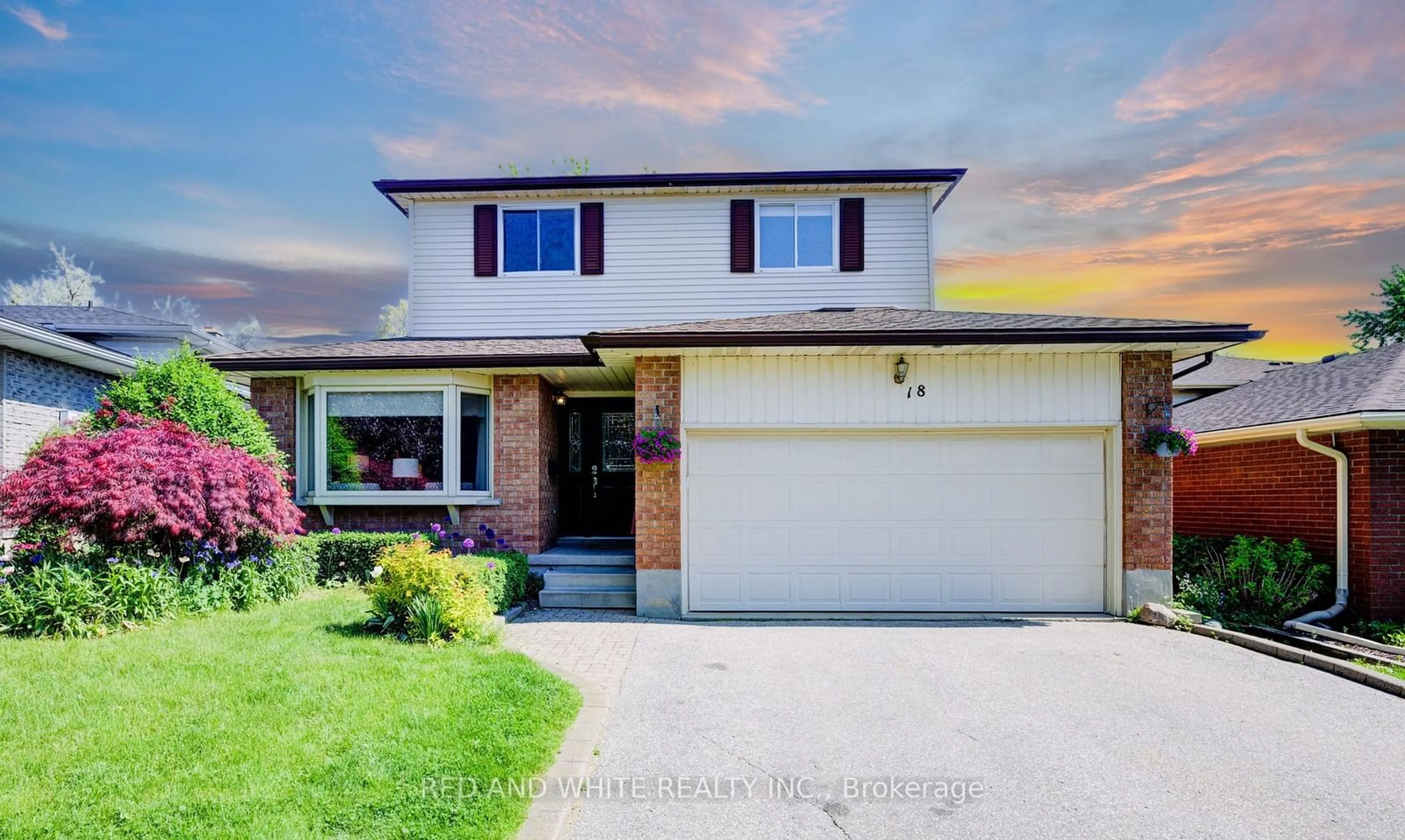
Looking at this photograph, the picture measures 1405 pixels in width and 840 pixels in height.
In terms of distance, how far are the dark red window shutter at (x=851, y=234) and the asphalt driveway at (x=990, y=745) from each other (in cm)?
674

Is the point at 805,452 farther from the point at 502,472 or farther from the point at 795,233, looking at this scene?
the point at 795,233

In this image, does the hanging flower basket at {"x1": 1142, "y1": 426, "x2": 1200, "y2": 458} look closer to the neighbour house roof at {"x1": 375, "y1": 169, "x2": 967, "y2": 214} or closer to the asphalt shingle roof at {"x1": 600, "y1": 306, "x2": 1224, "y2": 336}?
the asphalt shingle roof at {"x1": 600, "y1": 306, "x2": 1224, "y2": 336}

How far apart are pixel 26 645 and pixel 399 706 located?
3465 millimetres

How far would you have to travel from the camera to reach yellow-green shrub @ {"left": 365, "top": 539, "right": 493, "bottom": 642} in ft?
18.9

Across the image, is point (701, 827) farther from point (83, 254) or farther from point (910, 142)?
point (83, 254)

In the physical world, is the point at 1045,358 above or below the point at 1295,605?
above

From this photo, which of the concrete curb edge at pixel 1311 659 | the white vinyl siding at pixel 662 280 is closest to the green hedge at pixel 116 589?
the white vinyl siding at pixel 662 280

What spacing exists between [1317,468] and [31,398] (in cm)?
1921

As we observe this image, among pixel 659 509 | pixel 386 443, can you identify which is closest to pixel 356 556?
pixel 386 443

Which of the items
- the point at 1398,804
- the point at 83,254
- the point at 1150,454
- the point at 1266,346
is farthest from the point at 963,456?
the point at 83,254

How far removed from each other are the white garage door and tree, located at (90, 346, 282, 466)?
5.65m

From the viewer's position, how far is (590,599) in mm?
8203

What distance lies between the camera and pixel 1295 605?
25.3 feet

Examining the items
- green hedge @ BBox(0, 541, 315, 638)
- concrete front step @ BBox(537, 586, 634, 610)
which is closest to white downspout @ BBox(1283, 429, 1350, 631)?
concrete front step @ BBox(537, 586, 634, 610)
